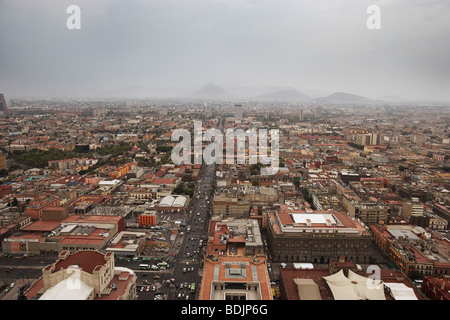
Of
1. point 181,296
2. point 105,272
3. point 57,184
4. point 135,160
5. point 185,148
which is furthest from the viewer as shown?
point 185,148

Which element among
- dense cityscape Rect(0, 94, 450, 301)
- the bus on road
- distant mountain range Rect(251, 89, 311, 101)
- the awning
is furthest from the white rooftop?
distant mountain range Rect(251, 89, 311, 101)

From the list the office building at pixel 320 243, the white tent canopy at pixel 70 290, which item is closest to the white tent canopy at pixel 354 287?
the office building at pixel 320 243

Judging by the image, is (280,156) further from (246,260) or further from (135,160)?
(246,260)

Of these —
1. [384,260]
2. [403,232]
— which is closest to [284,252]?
[384,260]

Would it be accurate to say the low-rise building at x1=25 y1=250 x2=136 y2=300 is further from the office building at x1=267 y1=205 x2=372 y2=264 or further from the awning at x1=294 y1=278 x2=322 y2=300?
the office building at x1=267 y1=205 x2=372 y2=264

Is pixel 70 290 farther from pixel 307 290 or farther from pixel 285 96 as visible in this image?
pixel 285 96

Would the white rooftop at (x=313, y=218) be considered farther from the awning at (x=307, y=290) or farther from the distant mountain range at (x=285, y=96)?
the distant mountain range at (x=285, y=96)
